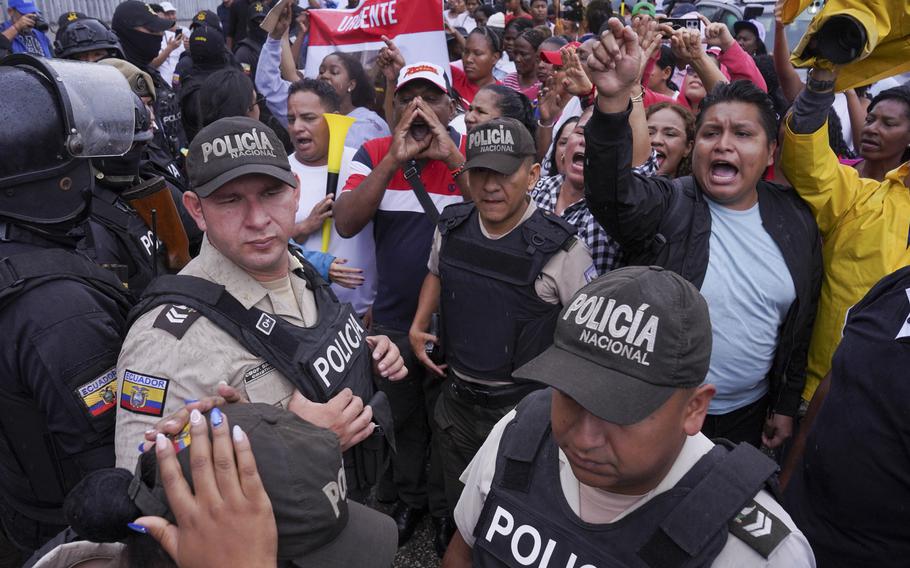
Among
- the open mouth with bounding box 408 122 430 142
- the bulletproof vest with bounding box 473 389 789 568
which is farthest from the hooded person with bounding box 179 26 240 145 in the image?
the bulletproof vest with bounding box 473 389 789 568

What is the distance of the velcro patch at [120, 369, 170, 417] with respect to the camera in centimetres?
161

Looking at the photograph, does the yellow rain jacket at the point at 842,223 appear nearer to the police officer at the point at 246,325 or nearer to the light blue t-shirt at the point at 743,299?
the light blue t-shirt at the point at 743,299

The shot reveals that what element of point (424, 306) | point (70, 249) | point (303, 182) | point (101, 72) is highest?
point (101, 72)

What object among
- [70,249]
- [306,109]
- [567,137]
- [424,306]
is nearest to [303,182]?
[306,109]

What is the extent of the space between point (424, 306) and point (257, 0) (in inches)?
293

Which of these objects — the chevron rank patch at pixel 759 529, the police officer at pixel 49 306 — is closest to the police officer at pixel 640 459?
the chevron rank patch at pixel 759 529

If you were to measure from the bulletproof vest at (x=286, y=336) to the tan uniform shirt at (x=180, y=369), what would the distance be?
0.03 metres

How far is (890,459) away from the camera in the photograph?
1.88 meters

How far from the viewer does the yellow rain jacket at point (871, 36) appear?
2.11 meters

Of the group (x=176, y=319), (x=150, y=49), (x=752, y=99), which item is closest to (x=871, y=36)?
(x=752, y=99)

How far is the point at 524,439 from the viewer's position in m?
1.62

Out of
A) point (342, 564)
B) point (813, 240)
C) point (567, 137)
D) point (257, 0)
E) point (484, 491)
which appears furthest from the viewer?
point (257, 0)

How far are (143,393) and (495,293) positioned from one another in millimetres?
1599

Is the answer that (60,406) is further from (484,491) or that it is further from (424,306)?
(424,306)
